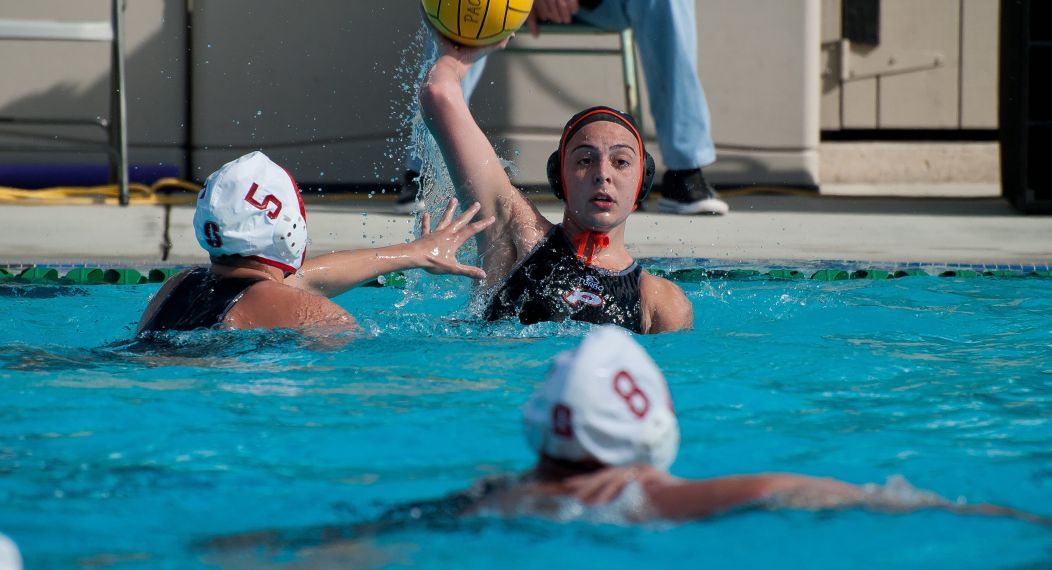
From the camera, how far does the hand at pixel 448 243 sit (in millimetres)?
3973

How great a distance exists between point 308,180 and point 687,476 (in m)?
5.56

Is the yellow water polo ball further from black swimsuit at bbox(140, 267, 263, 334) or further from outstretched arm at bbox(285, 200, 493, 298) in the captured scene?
black swimsuit at bbox(140, 267, 263, 334)

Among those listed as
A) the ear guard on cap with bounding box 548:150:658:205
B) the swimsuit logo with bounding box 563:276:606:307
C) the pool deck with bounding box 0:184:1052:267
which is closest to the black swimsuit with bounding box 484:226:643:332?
the swimsuit logo with bounding box 563:276:606:307

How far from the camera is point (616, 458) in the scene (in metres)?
2.32

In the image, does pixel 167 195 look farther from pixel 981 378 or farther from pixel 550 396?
pixel 550 396

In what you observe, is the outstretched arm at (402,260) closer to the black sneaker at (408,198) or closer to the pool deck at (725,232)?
the pool deck at (725,232)

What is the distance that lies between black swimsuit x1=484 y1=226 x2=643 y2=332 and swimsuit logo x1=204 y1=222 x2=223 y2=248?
0.94 metres

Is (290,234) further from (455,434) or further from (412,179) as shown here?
(412,179)

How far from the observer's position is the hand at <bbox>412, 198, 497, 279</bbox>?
3973mm

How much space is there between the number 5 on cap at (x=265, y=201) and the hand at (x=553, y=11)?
316 centimetres

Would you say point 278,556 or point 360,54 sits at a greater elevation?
point 360,54

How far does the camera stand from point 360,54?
809cm

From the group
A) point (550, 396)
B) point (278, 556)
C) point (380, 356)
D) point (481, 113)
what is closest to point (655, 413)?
point (550, 396)

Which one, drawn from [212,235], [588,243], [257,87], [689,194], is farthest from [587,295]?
[257,87]
